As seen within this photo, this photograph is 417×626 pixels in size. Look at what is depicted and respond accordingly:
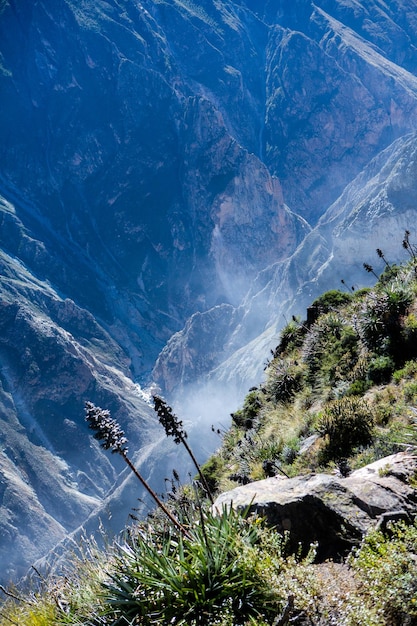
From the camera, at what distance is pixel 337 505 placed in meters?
5.08

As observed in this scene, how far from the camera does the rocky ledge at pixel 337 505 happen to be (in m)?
4.84

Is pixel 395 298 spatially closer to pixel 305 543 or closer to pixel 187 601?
pixel 305 543

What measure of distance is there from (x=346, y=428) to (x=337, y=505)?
421 cm

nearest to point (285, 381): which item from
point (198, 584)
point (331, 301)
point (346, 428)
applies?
point (331, 301)

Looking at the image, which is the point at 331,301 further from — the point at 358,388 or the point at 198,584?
the point at 198,584

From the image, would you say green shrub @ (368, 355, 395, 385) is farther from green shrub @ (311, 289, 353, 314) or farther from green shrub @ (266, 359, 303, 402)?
green shrub @ (311, 289, 353, 314)

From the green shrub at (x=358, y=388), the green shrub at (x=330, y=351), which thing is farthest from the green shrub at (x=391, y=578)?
the green shrub at (x=330, y=351)

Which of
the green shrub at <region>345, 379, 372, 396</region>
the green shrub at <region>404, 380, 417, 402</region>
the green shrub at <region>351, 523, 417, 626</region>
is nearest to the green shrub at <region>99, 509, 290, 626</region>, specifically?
the green shrub at <region>351, 523, 417, 626</region>

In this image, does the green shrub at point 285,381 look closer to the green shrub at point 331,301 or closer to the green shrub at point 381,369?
the green shrub at point 331,301

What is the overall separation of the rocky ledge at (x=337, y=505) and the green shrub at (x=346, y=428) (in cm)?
304

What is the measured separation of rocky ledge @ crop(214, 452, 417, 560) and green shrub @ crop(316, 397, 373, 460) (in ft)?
9.97

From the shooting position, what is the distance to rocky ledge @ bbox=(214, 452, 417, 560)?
484 centimetres

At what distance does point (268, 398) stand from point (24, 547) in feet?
342

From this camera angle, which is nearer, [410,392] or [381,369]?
[410,392]
